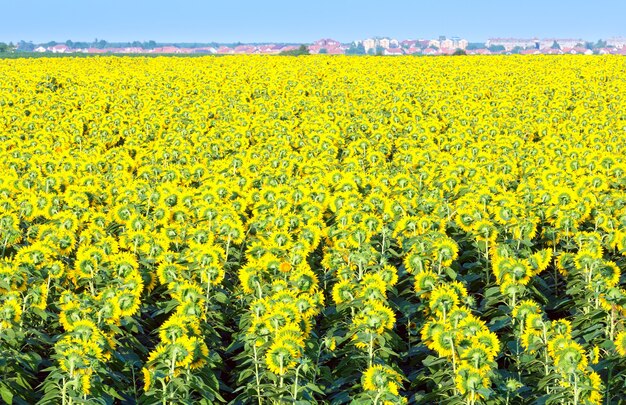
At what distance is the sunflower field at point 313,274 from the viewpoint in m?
4.27

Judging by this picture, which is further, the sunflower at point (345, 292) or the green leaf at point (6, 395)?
the sunflower at point (345, 292)

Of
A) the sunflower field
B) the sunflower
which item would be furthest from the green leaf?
the sunflower

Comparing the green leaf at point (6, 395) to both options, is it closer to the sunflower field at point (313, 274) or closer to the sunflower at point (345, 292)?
the sunflower field at point (313, 274)

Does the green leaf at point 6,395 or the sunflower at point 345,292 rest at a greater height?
the sunflower at point 345,292

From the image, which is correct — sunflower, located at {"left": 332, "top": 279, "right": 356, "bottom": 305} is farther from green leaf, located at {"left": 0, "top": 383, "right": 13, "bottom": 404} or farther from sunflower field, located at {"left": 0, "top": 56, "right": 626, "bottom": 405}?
green leaf, located at {"left": 0, "top": 383, "right": 13, "bottom": 404}

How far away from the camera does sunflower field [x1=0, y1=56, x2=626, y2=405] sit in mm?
4270

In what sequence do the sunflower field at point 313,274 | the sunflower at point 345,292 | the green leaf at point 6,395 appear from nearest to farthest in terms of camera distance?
1. the green leaf at point 6,395
2. the sunflower field at point 313,274
3. the sunflower at point 345,292

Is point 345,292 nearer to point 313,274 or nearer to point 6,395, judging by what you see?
point 313,274

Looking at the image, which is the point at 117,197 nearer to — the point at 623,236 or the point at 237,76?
the point at 623,236

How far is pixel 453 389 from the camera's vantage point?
438cm

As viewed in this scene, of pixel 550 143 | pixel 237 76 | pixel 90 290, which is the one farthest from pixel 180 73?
pixel 90 290

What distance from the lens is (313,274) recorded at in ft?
17.8

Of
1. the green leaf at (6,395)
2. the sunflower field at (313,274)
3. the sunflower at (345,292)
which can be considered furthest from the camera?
the sunflower at (345,292)

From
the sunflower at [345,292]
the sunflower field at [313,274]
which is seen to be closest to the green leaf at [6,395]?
the sunflower field at [313,274]
